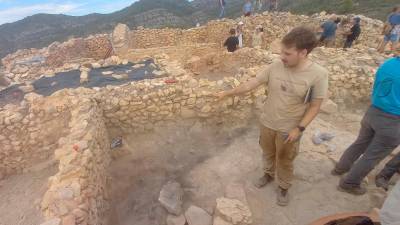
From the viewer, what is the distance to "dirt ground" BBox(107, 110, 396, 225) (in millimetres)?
3709

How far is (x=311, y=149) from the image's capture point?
187 inches

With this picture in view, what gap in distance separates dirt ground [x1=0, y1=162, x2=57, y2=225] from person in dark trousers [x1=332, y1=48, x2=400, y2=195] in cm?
483

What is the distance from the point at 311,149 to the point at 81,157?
148 inches

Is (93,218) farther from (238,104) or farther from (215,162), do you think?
(238,104)

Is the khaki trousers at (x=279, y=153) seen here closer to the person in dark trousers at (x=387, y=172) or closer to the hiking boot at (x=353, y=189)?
the hiking boot at (x=353, y=189)

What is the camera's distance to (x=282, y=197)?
3.76 metres

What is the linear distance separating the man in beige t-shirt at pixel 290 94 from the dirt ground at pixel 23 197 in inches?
153

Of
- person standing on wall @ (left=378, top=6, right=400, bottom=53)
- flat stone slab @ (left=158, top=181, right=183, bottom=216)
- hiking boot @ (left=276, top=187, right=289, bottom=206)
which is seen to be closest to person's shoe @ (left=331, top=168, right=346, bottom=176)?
hiking boot @ (left=276, top=187, right=289, bottom=206)

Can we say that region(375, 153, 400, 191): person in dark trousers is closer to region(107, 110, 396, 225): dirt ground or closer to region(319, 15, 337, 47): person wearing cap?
region(107, 110, 396, 225): dirt ground

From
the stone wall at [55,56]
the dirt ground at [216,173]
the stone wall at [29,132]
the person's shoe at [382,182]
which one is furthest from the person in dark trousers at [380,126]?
the stone wall at [55,56]

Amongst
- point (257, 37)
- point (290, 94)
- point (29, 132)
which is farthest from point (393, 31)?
point (29, 132)

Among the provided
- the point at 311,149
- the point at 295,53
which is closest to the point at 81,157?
the point at 295,53

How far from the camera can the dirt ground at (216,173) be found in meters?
3.71

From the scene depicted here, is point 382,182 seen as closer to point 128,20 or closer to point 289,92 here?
point 289,92
